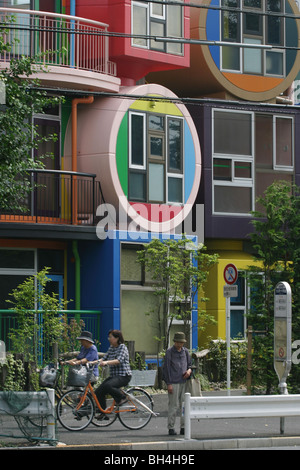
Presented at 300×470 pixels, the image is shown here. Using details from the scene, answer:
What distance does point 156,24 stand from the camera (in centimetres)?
2983

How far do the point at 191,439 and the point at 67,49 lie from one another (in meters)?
13.8

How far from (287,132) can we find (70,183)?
7746 millimetres

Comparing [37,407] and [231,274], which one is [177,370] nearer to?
[37,407]

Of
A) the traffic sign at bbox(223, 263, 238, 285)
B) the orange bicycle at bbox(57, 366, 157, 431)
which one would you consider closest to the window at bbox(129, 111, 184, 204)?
the traffic sign at bbox(223, 263, 238, 285)

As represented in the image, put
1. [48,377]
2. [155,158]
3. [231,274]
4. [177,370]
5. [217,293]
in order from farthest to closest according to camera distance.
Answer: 1. [217,293]
2. [155,158]
3. [231,274]
4. [48,377]
5. [177,370]

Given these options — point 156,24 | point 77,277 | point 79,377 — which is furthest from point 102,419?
point 156,24

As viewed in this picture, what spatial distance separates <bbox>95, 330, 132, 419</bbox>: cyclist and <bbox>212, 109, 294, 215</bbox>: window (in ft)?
39.7

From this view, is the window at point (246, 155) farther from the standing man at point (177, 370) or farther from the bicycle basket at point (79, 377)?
the bicycle basket at point (79, 377)

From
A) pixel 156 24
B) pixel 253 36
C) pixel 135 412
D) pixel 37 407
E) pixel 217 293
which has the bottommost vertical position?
pixel 135 412

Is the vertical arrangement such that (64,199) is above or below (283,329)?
above

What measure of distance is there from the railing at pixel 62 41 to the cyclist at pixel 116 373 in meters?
10.1

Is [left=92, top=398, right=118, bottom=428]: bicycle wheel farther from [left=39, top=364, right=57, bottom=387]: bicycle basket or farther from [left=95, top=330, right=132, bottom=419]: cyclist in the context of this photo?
[left=39, top=364, right=57, bottom=387]: bicycle basket

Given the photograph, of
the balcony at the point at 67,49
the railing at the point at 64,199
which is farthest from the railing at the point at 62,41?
the railing at the point at 64,199
